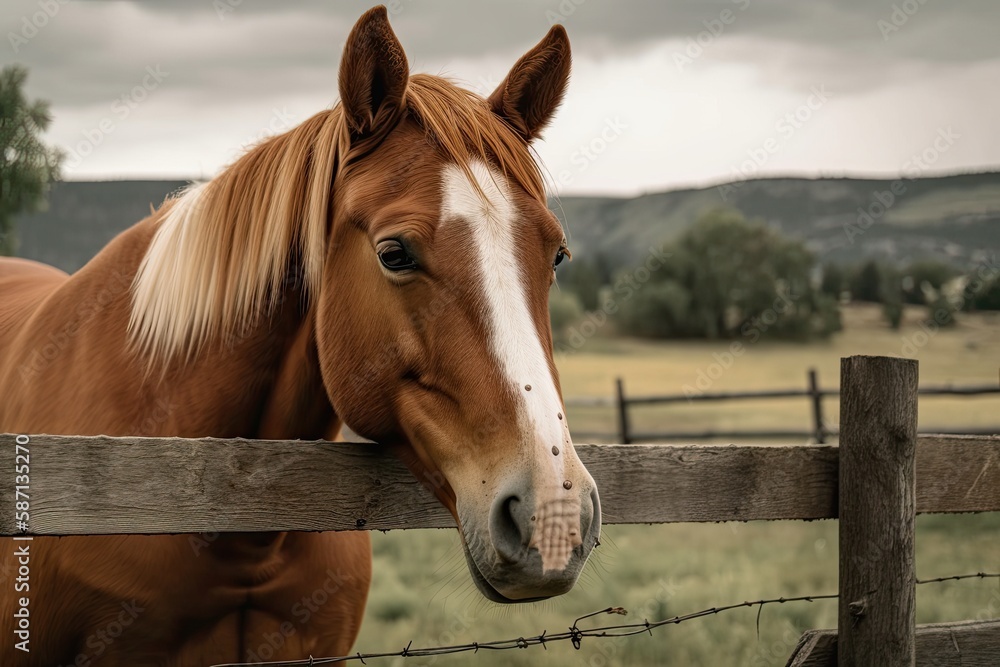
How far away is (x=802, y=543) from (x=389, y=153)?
31.4ft

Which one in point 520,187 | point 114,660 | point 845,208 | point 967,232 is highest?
point 845,208

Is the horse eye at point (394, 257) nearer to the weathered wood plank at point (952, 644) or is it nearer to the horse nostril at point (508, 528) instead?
the horse nostril at point (508, 528)

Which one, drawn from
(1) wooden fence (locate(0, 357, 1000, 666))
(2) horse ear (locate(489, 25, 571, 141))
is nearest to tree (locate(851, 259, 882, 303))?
(1) wooden fence (locate(0, 357, 1000, 666))

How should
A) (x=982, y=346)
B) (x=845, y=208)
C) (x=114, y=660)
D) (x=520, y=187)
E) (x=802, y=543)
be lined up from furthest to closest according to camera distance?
1. (x=845, y=208)
2. (x=982, y=346)
3. (x=802, y=543)
4. (x=114, y=660)
5. (x=520, y=187)

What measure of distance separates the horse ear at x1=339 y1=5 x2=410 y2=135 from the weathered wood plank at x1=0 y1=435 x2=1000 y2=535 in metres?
0.94

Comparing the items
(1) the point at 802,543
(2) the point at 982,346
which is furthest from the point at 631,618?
(2) the point at 982,346

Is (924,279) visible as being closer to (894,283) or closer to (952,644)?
(894,283)

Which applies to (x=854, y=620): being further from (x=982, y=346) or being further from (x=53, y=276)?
(x=982, y=346)

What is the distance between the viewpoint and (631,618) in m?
7.08

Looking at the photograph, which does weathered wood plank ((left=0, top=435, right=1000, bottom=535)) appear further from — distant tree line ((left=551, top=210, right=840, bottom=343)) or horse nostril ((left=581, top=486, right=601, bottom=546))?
distant tree line ((left=551, top=210, right=840, bottom=343))

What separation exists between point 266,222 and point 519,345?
3.27 feet

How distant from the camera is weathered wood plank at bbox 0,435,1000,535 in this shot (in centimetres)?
187

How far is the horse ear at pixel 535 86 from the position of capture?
2539mm

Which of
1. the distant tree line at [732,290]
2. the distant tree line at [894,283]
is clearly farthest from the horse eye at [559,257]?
the distant tree line at [732,290]
